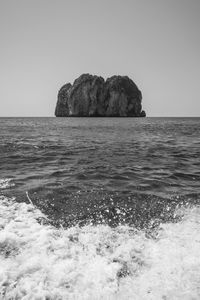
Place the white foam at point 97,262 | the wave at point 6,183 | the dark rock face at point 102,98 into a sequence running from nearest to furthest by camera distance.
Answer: the white foam at point 97,262 < the wave at point 6,183 < the dark rock face at point 102,98

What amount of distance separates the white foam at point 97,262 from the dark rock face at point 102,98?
478ft

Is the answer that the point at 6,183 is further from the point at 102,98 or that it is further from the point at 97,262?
the point at 102,98

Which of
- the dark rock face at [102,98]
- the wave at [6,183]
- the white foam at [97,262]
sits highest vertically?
the dark rock face at [102,98]

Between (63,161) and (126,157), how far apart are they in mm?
3768

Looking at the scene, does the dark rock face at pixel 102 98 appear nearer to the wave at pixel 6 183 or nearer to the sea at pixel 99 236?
the wave at pixel 6 183

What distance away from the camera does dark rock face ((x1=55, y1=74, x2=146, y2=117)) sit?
Result: 487 feet

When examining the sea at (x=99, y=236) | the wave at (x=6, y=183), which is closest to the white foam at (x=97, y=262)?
the sea at (x=99, y=236)

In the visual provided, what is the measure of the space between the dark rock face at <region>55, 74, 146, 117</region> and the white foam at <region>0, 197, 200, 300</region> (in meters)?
146

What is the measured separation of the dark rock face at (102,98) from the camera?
487ft

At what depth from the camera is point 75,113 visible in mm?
155625

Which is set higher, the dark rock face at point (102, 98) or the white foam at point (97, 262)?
the dark rock face at point (102, 98)

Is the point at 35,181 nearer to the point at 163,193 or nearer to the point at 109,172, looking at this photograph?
the point at 109,172

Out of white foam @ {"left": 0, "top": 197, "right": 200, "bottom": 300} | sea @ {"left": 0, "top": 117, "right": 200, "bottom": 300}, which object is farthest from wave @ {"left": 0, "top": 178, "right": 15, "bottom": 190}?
white foam @ {"left": 0, "top": 197, "right": 200, "bottom": 300}

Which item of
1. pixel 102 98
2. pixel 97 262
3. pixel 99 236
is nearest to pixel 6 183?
pixel 99 236
